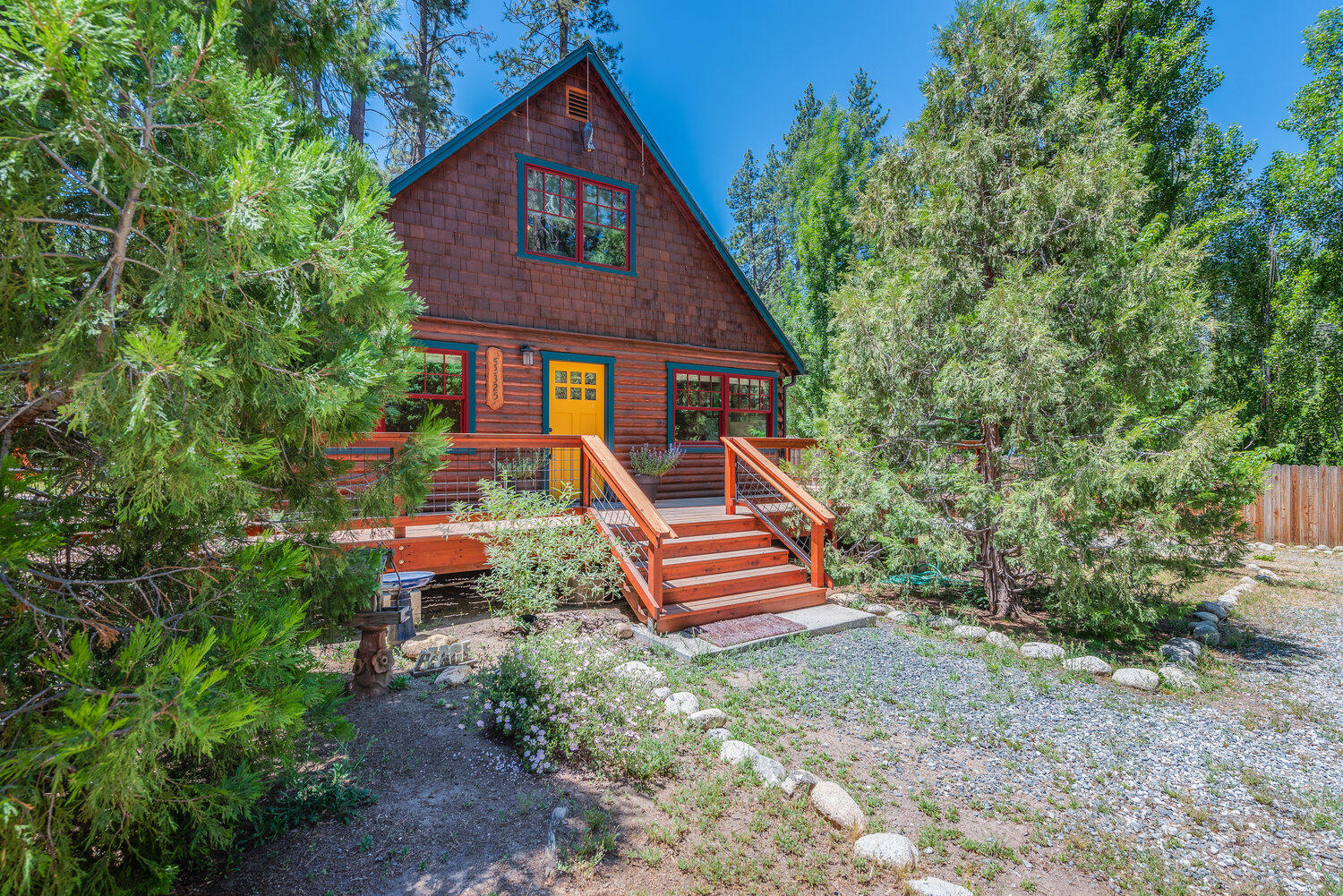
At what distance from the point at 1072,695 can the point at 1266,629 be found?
4.00 m

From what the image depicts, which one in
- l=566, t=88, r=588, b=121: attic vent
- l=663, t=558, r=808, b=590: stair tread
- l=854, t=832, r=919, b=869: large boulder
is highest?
l=566, t=88, r=588, b=121: attic vent

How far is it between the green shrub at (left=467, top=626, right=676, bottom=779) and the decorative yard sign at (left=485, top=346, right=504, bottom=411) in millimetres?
4871

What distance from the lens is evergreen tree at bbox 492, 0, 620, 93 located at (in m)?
16.8

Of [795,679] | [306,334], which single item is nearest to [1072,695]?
[795,679]

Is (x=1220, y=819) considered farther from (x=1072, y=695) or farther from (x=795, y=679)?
(x=795, y=679)

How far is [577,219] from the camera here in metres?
8.97

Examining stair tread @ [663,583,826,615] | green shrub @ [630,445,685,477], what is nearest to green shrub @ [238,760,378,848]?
stair tread @ [663,583,826,615]

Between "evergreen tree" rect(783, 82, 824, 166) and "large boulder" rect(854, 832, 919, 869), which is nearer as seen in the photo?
"large boulder" rect(854, 832, 919, 869)

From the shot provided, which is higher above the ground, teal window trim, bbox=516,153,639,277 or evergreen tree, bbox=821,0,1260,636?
teal window trim, bbox=516,153,639,277

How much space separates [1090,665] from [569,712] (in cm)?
449

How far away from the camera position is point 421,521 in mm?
6145

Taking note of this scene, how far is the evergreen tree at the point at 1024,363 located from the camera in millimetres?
5285

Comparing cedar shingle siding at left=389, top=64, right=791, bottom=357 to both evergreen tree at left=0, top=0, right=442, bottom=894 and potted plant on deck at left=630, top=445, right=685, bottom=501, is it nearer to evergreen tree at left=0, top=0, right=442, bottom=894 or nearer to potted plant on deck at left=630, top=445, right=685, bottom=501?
potted plant on deck at left=630, top=445, right=685, bottom=501

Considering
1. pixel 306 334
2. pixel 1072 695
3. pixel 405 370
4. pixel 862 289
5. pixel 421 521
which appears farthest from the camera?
pixel 862 289
